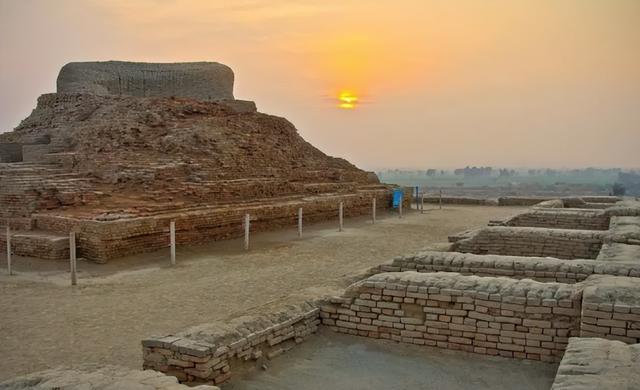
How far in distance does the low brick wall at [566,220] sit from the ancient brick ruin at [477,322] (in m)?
5.81

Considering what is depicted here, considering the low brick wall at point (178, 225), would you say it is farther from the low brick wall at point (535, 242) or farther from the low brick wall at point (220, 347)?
the low brick wall at point (220, 347)

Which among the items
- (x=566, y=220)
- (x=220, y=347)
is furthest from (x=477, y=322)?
(x=566, y=220)

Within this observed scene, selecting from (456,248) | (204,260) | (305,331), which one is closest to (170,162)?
(204,260)

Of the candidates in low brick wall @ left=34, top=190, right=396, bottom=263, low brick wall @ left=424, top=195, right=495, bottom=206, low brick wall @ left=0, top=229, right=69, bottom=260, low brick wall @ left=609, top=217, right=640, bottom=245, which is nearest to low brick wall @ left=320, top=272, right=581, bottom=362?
low brick wall @ left=609, top=217, right=640, bottom=245

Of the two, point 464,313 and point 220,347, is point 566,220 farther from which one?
point 220,347

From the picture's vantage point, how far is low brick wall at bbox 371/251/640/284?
6.09 metres

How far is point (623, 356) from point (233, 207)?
35.6ft

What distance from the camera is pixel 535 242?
927 cm

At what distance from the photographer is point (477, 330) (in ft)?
16.4

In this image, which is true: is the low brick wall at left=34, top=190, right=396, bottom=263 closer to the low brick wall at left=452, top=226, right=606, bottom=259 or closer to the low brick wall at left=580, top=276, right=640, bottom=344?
the low brick wall at left=452, top=226, right=606, bottom=259

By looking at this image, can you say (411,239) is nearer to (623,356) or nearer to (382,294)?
(382,294)

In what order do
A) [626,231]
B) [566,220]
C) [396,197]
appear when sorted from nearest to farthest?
1. [626,231]
2. [566,220]
3. [396,197]

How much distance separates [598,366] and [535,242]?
603 cm

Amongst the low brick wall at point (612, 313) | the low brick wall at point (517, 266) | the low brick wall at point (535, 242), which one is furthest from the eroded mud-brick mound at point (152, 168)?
the low brick wall at point (612, 313)
